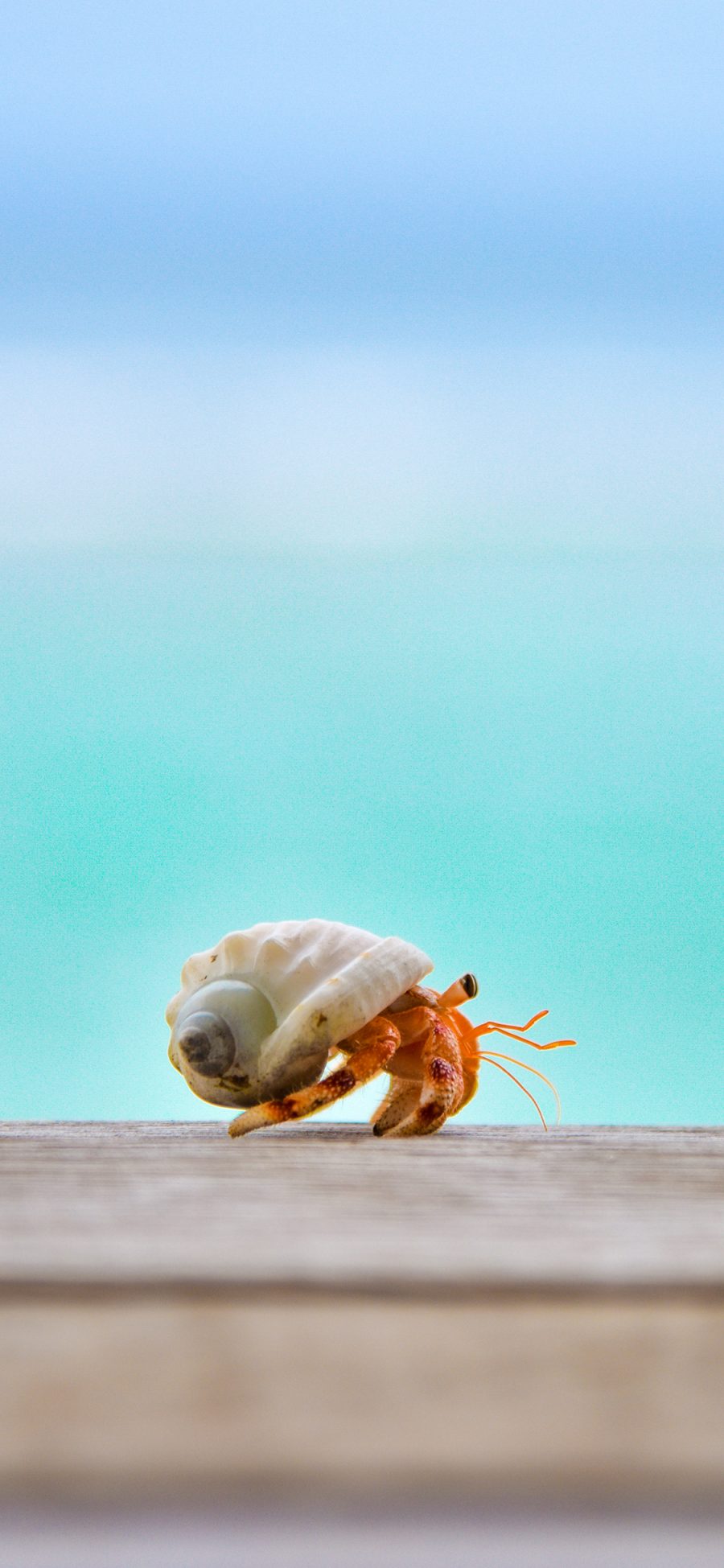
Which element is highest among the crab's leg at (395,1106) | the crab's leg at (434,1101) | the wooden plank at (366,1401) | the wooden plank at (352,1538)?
the wooden plank at (366,1401)

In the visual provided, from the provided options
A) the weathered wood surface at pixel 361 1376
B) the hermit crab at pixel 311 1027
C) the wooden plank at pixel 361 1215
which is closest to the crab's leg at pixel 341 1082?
the hermit crab at pixel 311 1027

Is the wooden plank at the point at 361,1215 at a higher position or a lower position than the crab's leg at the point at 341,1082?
higher

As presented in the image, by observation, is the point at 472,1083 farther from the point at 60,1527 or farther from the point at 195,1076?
the point at 60,1527

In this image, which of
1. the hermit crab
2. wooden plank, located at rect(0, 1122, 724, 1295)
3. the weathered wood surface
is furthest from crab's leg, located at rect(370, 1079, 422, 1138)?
the weathered wood surface

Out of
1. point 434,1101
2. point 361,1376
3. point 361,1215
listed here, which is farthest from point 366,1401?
point 434,1101

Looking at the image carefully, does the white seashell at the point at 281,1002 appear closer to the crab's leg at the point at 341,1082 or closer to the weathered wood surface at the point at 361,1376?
the crab's leg at the point at 341,1082

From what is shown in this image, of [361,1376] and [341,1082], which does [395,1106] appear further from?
[361,1376]

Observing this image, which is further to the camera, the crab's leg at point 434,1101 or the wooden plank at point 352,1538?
the crab's leg at point 434,1101
